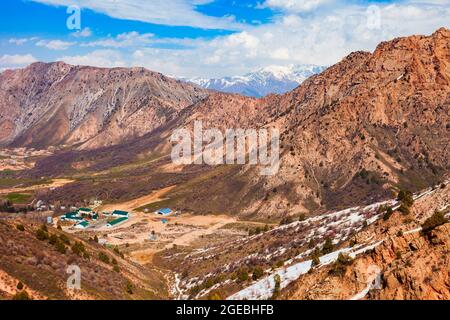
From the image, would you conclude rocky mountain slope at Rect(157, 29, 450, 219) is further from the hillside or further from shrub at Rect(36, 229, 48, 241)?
shrub at Rect(36, 229, 48, 241)

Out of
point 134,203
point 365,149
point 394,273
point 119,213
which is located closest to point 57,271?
point 394,273

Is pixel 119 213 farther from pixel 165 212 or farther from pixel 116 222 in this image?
pixel 165 212

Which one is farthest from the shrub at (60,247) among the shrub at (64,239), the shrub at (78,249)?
the shrub at (64,239)

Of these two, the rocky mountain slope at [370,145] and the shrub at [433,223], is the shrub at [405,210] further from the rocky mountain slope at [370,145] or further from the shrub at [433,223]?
the rocky mountain slope at [370,145]

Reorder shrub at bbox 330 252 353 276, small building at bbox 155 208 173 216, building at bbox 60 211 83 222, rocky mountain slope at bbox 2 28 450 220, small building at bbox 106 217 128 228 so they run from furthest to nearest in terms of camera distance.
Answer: small building at bbox 155 208 173 216 < building at bbox 60 211 83 222 < rocky mountain slope at bbox 2 28 450 220 < small building at bbox 106 217 128 228 < shrub at bbox 330 252 353 276

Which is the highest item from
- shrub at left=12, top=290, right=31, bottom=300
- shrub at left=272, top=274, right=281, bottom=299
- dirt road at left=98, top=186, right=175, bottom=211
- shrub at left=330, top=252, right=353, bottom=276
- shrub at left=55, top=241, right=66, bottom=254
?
shrub at left=330, top=252, right=353, bottom=276

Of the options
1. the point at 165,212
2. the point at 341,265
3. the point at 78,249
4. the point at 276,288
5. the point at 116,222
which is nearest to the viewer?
the point at 341,265

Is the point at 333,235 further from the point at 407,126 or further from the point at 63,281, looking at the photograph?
the point at 407,126

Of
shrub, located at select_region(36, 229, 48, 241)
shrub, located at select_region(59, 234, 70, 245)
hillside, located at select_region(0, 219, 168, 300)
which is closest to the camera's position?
hillside, located at select_region(0, 219, 168, 300)

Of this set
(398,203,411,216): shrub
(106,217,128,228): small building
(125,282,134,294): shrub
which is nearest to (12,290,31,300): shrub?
(125,282,134,294): shrub
